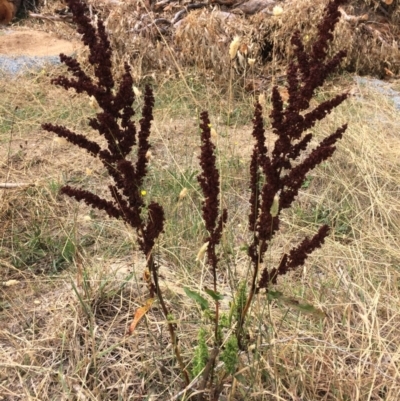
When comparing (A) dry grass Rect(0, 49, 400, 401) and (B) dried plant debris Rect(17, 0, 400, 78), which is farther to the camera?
(B) dried plant debris Rect(17, 0, 400, 78)

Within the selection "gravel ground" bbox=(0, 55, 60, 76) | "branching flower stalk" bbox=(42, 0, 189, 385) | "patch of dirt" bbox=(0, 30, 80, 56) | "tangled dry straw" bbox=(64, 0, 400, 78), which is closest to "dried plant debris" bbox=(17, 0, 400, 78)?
"tangled dry straw" bbox=(64, 0, 400, 78)

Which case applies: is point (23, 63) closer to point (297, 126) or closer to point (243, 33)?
point (243, 33)

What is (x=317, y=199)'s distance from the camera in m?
2.55

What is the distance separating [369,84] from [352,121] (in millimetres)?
1075

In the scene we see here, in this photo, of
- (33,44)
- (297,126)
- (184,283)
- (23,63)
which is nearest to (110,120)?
(297,126)

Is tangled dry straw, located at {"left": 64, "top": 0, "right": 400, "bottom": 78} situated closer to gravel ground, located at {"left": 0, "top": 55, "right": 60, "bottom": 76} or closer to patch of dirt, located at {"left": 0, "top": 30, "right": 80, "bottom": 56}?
gravel ground, located at {"left": 0, "top": 55, "right": 60, "bottom": 76}

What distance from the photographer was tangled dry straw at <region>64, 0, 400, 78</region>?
4230 millimetres

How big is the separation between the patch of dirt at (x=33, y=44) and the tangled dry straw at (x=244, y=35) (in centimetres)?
104

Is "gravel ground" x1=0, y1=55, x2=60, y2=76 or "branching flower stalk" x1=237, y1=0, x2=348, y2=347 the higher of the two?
"branching flower stalk" x1=237, y1=0, x2=348, y2=347

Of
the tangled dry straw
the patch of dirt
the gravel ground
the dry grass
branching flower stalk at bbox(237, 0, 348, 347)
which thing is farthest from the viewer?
the patch of dirt

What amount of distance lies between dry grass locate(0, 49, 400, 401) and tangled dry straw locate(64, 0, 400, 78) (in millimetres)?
1112

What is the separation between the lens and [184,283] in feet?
6.15

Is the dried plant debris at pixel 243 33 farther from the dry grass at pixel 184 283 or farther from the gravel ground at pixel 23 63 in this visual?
the dry grass at pixel 184 283

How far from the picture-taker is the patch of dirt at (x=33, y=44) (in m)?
5.49
